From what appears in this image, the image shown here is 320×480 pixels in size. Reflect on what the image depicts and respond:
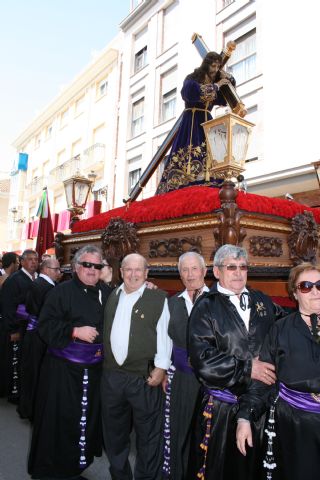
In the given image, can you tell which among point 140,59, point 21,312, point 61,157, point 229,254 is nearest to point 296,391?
point 229,254

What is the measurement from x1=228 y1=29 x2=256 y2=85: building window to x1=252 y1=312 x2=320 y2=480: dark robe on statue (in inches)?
423

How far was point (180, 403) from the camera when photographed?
302cm

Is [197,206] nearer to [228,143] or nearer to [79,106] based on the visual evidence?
[228,143]

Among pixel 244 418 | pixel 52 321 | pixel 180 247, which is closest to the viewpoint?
pixel 244 418

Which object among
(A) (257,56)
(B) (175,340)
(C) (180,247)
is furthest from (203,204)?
(A) (257,56)

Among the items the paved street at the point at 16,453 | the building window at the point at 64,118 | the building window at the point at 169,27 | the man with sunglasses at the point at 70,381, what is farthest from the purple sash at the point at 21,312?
the building window at the point at 64,118

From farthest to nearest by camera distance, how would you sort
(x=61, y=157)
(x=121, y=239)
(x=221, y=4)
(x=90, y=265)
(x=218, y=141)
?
(x=61, y=157) → (x=221, y=4) → (x=121, y=239) → (x=218, y=141) → (x=90, y=265)

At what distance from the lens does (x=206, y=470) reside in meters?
2.35

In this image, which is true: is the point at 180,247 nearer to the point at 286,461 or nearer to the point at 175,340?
the point at 175,340

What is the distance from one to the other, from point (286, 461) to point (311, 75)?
946cm

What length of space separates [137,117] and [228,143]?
1374 cm

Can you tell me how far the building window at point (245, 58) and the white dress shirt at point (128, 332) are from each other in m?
10.2

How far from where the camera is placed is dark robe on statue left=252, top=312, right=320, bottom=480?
6.90ft

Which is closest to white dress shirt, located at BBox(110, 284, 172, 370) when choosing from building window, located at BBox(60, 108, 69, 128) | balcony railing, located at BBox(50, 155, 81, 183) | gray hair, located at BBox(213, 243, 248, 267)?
gray hair, located at BBox(213, 243, 248, 267)
